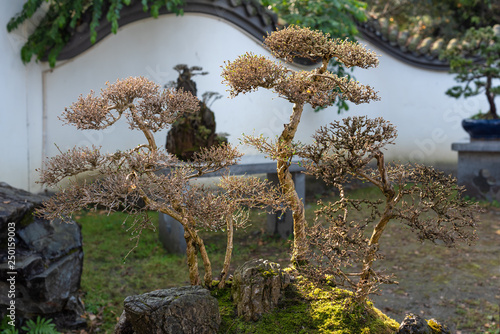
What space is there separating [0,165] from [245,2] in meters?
3.93

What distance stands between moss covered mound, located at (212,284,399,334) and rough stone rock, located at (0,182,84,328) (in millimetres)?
1461

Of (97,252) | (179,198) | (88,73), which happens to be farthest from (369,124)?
(88,73)

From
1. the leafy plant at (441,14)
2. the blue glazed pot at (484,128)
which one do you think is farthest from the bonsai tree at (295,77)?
the leafy plant at (441,14)

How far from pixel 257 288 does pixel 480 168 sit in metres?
6.42

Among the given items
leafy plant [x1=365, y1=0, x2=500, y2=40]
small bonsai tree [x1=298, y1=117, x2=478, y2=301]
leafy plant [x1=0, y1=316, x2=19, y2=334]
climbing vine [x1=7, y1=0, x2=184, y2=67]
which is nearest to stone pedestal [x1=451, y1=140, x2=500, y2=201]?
leafy plant [x1=365, y1=0, x2=500, y2=40]

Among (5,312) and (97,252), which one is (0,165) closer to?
(97,252)

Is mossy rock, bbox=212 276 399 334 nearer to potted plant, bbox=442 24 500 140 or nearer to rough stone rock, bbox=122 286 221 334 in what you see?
rough stone rock, bbox=122 286 221 334

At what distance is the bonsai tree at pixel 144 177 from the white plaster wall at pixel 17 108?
362 centimetres

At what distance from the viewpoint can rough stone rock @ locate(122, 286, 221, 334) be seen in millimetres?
2303

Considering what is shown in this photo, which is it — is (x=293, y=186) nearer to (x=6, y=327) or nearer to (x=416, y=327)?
(x=416, y=327)

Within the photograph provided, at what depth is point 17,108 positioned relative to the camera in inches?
226

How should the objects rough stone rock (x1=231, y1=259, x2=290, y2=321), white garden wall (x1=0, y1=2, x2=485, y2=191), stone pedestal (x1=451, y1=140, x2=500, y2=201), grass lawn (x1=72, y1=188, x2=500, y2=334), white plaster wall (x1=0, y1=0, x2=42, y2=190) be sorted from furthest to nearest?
stone pedestal (x1=451, y1=140, x2=500, y2=201) < white garden wall (x1=0, y1=2, x2=485, y2=191) < white plaster wall (x1=0, y1=0, x2=42, y2=190) < grass lawn (x1=72, y1=188, x2=500, y2=334) < rough stone rock (x1=231, y1=259, x2=290, y2=321)

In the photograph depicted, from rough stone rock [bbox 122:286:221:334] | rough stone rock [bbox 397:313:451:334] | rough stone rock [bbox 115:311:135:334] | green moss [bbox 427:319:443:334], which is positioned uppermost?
rough stone rock [bbox 122:286:221:334]

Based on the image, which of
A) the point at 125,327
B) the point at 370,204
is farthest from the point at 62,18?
the point at 370,204
